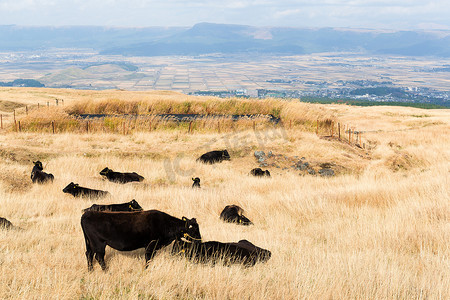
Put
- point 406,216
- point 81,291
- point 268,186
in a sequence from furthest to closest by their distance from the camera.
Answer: point 268,186 < point 406,216 < point 81,291

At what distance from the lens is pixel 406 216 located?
336 inches

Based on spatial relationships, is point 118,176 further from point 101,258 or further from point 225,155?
point 101,258

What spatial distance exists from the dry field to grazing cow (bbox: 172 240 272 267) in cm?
21

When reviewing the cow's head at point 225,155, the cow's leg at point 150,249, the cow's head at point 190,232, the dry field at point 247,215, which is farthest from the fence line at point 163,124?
the cow's leg at point 150,249

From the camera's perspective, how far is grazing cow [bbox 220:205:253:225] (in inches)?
350

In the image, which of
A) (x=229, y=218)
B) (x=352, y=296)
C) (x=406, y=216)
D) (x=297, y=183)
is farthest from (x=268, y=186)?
(x=352, y=296)

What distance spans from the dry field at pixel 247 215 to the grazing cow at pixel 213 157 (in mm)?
418

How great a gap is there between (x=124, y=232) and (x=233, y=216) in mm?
4031

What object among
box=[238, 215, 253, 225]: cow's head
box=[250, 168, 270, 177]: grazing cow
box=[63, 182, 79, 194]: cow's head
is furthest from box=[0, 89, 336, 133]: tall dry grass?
box=[238, 215, 253, 225]: cow's head

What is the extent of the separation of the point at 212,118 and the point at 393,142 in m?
11.3

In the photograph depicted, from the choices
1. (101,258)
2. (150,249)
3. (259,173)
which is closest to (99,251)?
(101,258)

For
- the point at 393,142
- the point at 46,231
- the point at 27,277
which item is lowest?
the point at 393,142

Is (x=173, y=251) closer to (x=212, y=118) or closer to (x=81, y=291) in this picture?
(x=81, y=291)

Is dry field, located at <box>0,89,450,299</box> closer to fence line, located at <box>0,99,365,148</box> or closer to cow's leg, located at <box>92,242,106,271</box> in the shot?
cow's leg, located at <box>92,242,106,271</box>
